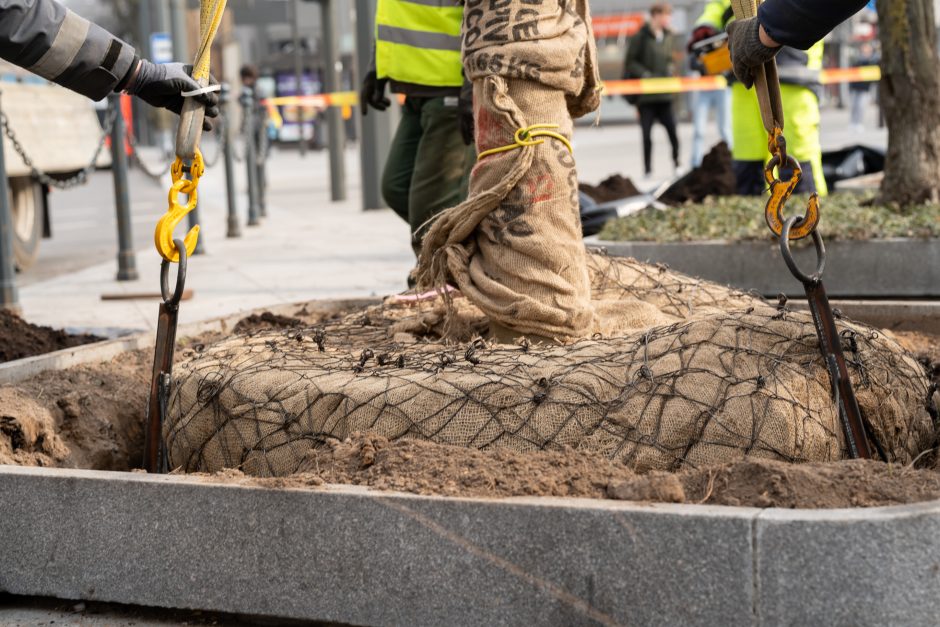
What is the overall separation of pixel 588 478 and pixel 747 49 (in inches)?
48.6

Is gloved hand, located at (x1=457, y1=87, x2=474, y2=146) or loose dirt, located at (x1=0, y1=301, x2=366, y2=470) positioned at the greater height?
gloved hand, located at (x1=457, y1=87, x2=474, y2=146)

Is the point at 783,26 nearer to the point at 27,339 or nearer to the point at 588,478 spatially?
the point at 588,478

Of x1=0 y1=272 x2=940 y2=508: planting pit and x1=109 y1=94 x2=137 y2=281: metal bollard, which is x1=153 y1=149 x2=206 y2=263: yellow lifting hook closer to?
x1=0 y1=272 x2=940 y2=508: planting pit

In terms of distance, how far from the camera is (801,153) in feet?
23.8

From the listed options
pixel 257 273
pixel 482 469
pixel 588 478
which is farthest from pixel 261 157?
pixel 588 478

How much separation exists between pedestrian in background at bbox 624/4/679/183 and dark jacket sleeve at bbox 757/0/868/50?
11.8 metres

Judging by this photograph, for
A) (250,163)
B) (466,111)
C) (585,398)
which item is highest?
(466,111)

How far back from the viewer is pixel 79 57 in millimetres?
3518

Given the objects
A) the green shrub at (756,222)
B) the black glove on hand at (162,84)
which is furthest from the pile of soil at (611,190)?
the black glove on hand at (162,84)

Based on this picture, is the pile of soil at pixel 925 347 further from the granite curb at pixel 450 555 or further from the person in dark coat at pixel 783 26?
the granite curb at pixel 450 555

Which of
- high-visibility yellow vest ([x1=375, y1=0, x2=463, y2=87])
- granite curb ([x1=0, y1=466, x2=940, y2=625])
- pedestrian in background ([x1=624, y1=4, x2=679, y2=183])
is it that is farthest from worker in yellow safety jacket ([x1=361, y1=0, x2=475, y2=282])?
pedestrian in background ([x1=624, y1=4, x2=679, y2=183])

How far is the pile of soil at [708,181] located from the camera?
34.7 feet

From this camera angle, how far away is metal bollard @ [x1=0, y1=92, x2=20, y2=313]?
731 cm

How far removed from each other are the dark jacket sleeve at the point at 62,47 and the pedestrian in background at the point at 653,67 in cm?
1191
